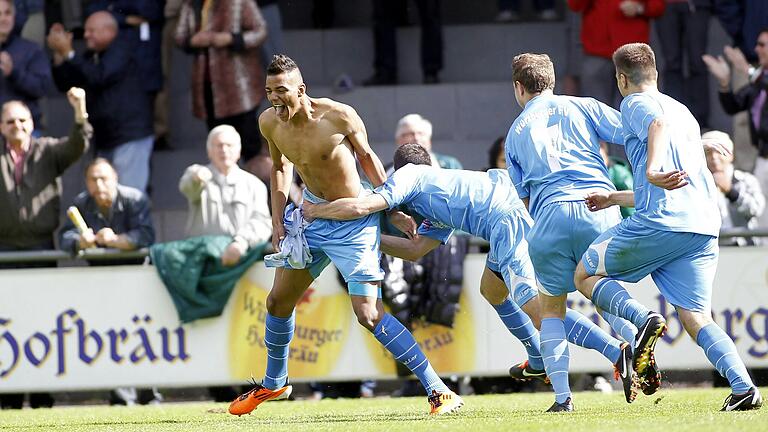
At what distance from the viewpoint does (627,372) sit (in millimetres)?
8328

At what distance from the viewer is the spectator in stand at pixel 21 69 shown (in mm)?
14141

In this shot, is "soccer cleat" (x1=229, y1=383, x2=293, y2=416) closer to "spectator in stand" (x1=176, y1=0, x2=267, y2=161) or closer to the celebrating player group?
the celebrating player group

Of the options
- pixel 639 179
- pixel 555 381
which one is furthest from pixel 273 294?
pixel 639 179

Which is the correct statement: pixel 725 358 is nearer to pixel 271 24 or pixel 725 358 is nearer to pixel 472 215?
pixel 472 215

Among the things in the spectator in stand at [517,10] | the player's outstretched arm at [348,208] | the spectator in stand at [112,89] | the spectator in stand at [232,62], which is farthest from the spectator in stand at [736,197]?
the spectator in stand at [112,89]

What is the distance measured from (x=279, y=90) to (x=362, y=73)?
7.78 metres

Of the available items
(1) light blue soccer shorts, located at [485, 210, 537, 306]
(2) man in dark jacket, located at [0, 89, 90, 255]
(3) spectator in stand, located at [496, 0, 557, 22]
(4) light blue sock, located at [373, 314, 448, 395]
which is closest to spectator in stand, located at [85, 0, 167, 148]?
(2) man in dark jacket, located at [0, 89, 90, 255]

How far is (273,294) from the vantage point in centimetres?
944

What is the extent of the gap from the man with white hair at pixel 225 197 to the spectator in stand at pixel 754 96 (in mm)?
4111

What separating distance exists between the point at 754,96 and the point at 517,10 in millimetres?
4135

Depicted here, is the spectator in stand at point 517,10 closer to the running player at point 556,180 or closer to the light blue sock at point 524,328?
the light blue sock at point 524,328

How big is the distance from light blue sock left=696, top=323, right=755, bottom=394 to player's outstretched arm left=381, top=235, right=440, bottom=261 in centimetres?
200

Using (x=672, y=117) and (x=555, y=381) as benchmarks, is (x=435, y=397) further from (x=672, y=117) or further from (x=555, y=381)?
(x=672, y=117)

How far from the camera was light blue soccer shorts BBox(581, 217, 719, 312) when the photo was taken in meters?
8.10
